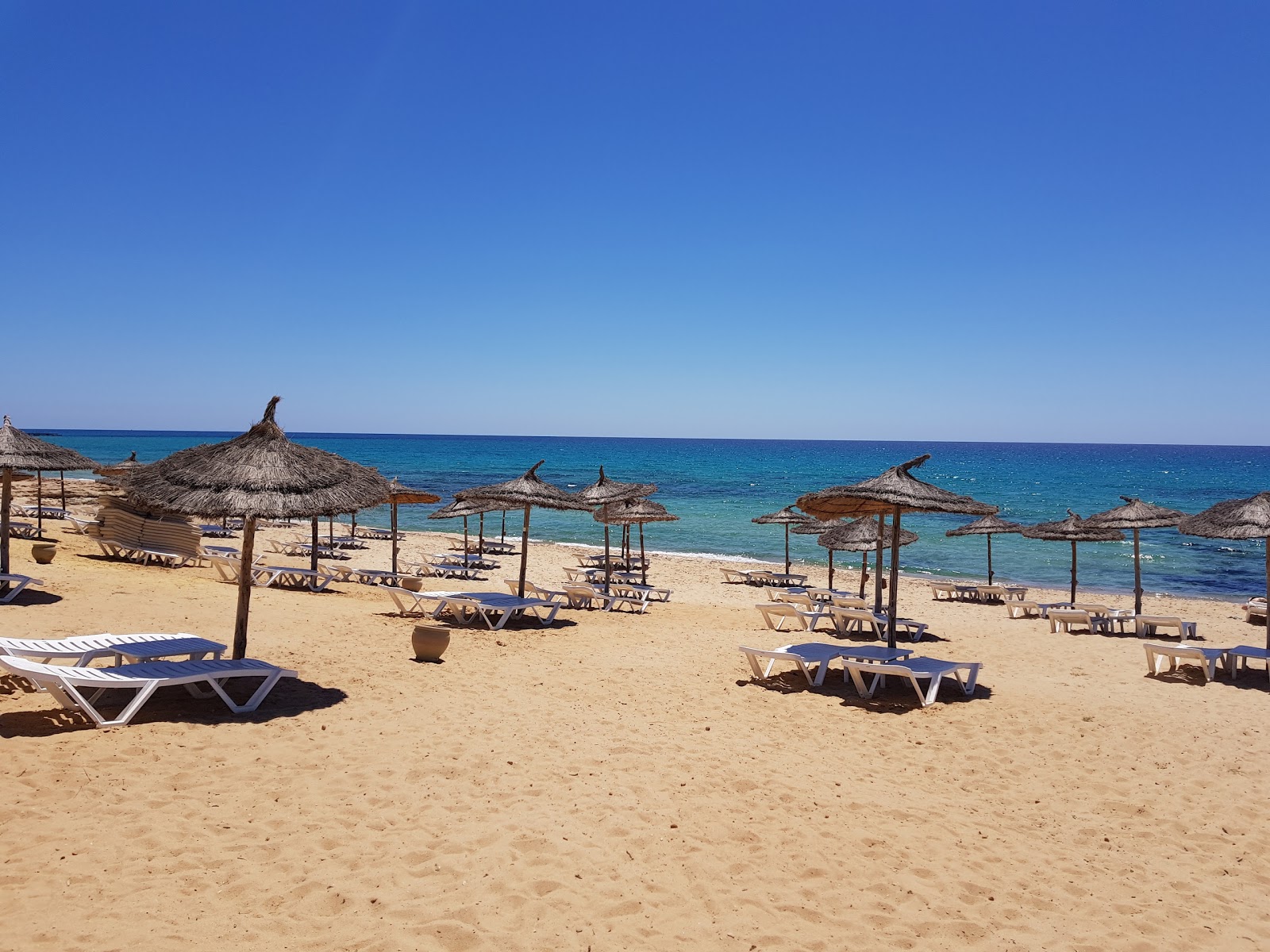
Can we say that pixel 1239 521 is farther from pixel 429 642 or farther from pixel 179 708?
pixel 179 708

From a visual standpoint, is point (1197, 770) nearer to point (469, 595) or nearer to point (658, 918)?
point (658, 918)

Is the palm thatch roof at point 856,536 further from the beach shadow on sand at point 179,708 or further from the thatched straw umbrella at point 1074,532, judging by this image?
the beach shadow on sand at point 179,708

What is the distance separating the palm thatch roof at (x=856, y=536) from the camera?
15391 millimetres

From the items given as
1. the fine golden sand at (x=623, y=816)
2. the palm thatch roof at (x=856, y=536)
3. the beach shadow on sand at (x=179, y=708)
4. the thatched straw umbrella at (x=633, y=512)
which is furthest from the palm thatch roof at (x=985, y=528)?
the beach shadow on sand at (x=179, y=708)

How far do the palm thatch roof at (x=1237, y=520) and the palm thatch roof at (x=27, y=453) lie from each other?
1592cm

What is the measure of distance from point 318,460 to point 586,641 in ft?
15.6

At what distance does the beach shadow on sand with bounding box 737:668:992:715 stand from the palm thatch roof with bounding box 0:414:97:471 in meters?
10.2

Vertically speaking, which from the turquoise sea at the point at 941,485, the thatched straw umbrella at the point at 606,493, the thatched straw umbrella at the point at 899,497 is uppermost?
the thatched straw umbrella at the point at 899,497

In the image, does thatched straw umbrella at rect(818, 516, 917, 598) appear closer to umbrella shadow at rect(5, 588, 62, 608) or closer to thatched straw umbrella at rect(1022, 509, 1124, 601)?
thatched straw umbrella at rect(1022, 509, 1124, 601)

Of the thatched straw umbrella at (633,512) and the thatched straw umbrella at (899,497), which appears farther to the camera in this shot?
the thatched straw umbrella at (633,512)

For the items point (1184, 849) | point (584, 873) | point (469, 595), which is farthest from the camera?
point (469, 595)

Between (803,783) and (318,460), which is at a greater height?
(318,460)

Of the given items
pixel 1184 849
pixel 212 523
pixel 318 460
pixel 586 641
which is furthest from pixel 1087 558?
pixel 212 523

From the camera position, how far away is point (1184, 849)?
4.82 metres
